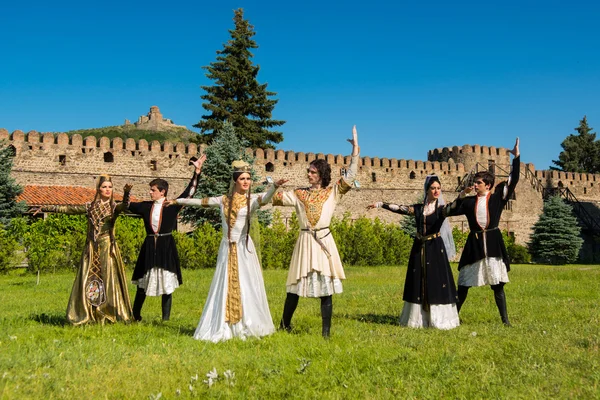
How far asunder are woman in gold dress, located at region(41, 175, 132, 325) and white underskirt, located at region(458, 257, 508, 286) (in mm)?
4334

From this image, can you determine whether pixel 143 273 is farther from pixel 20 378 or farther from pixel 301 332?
pixel 20 378

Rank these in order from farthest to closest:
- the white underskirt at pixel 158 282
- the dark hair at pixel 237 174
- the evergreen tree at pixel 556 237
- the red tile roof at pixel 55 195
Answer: the evergreen tree at pixel 556 237, the red tile roof at pixel 55 195, the white underskirt at pixel 158 282, the dark hair at pixel 237 174

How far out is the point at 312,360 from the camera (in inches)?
195

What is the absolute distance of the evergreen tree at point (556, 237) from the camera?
32844mm

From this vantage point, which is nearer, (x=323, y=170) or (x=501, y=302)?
(x=323, y=170)

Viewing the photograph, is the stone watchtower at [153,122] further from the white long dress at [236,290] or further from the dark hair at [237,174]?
the white long dress at [236,290]

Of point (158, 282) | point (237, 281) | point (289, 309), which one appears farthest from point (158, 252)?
point (289, 309)

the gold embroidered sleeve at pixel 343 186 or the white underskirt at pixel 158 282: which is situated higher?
the gold embroidered sleeve at pixel 343 186

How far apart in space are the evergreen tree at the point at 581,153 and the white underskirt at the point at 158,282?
48.7 metres

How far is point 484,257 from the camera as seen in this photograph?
722 cm

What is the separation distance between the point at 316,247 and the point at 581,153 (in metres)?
50.2

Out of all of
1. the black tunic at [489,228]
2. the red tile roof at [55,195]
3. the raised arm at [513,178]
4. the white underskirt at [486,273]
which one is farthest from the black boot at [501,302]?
the red tile roof at [55,195]

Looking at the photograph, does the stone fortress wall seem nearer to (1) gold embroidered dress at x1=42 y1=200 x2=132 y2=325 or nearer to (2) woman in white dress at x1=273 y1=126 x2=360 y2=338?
(1) gold embroidered dress at x1=42 y1=200 x2=132 y2=325

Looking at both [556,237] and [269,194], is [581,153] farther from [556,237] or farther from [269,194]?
[269,194]
